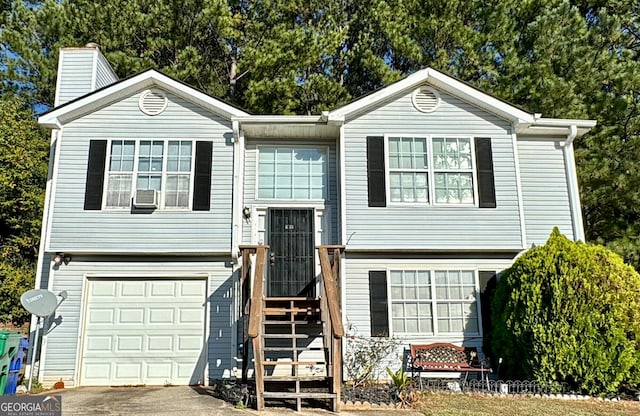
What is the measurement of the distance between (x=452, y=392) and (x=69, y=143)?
26.8ft

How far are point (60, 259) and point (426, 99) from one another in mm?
7600

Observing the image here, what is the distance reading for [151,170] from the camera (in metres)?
8.70

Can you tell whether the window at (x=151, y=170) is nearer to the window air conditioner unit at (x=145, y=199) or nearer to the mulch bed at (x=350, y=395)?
the window air conditioner unit at (x=145, y=199)

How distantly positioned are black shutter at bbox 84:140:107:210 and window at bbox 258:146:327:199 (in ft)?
9.69

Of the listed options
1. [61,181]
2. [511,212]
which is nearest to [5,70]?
[61,181]

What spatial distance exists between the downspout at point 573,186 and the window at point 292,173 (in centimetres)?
492

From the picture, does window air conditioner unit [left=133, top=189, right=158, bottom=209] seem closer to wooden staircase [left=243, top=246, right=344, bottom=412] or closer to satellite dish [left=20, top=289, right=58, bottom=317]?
satellite dish [left=20, top=289, right=58, bottom=317]

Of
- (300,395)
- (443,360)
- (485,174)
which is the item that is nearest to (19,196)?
(300,395)

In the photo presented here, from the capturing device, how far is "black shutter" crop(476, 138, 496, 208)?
28.5 feet

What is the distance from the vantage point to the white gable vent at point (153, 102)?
9023mm

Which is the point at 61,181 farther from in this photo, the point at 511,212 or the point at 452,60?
the point at 452,60

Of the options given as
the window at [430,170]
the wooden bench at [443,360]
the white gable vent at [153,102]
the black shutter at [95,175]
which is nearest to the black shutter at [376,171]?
the window at [430,170]

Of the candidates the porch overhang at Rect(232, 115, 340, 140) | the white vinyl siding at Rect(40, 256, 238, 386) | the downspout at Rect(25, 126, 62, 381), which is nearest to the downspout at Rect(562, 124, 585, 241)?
the porch overhang at Rect(232, 115, 340, 140)

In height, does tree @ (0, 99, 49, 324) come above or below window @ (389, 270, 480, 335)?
above
